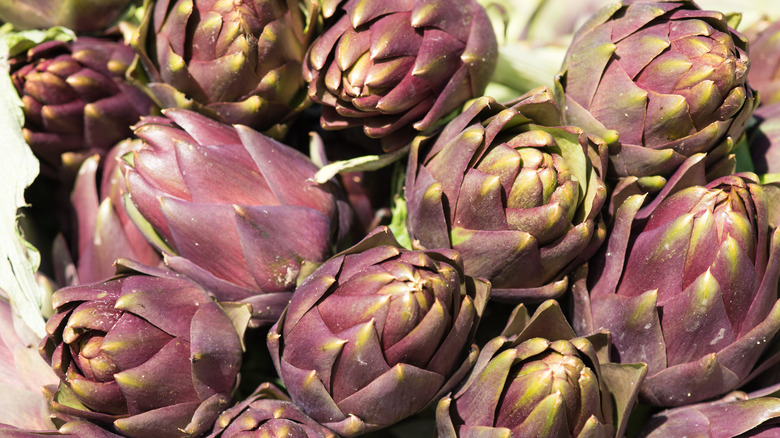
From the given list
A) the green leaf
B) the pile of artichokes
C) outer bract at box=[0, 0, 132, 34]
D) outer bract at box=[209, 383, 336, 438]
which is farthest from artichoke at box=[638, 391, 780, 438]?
outer bract at box=[0, 0, 132, 34]

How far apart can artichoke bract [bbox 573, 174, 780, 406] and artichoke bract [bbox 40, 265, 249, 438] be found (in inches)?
19.8

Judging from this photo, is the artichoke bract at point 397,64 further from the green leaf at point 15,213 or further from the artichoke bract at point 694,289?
Answer: the green leaf at point 15,213

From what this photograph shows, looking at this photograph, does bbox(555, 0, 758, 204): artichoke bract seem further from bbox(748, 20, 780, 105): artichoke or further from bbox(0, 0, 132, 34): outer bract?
bbox(0, 0, 132, 34): outer bract

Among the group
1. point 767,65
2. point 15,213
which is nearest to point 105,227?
point 15,213

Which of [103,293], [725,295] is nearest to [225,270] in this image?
[103,293]

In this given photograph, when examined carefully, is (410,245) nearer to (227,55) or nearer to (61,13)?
(227,55)

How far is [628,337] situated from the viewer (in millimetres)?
905

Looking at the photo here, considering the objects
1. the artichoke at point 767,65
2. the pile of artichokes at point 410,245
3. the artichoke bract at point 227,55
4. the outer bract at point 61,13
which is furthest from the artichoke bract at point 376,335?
the artichoke at point 767,65

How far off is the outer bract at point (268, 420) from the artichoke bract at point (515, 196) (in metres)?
0.28

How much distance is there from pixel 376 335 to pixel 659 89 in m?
0.50

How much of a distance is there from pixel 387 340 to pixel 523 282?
9.1 inches

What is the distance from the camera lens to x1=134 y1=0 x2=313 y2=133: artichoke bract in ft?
3.12

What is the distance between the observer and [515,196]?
0.88 m

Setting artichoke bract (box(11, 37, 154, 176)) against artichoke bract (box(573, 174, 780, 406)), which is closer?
artichoke bract (box(573, 174, 780, 406))
